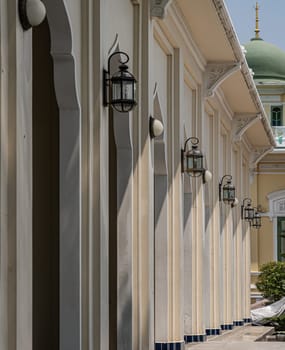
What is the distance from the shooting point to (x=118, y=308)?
1096cm

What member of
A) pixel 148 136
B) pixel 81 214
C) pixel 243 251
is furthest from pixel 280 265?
pixel 81 214

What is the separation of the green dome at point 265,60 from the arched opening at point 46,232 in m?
28.2

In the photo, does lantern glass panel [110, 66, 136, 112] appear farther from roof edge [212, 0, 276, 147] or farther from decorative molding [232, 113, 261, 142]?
decorative molding [232, 113, 261, 142]

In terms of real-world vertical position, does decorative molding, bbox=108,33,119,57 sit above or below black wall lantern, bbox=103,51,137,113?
above

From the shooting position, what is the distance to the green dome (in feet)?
124

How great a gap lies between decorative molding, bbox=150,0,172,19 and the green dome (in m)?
25.9

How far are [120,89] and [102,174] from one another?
2.32ft

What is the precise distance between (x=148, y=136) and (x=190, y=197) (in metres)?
5.42

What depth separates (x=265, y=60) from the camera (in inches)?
1511

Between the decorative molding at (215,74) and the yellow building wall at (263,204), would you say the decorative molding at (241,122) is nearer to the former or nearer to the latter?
the decorative molding at (215,74)

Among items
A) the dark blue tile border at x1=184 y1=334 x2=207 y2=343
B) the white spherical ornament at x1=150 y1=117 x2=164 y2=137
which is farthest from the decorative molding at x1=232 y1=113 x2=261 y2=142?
the white spherical ornament at x1=150 y1=117 x2=164 y2=137

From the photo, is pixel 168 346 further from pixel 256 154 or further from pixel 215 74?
pixel 256 154

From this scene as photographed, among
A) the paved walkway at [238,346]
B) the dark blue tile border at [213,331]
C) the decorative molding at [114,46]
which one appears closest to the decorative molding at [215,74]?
the paved walkway at [238,346]

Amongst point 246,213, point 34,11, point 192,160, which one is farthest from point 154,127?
point 246,213
